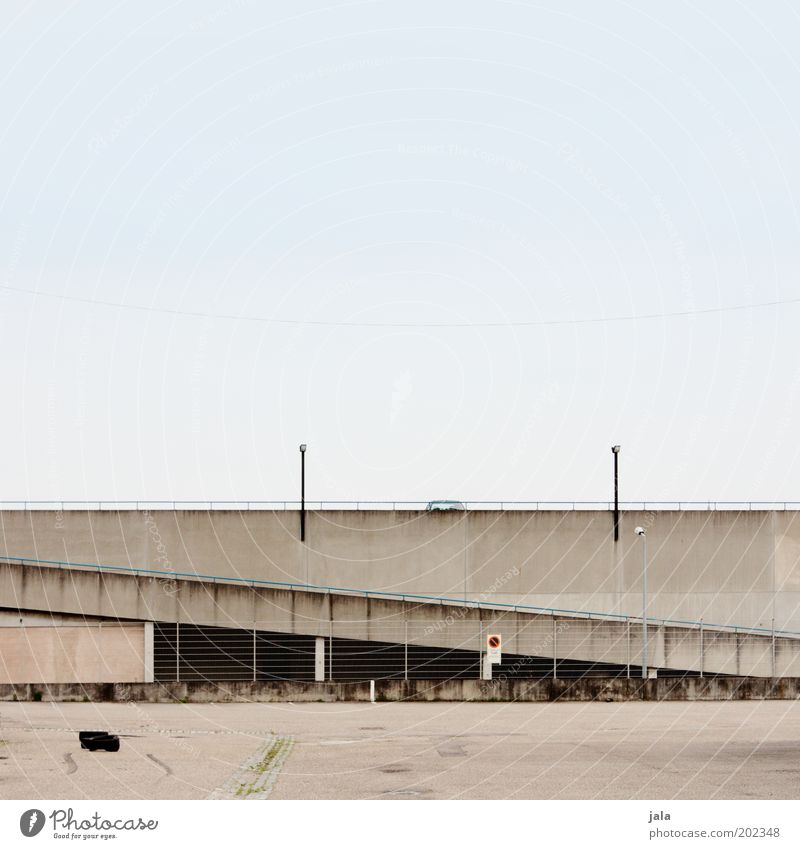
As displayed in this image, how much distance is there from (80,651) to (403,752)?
29.5 m

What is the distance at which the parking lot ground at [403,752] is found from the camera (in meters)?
16.4

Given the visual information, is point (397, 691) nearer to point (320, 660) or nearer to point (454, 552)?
point (320, 660)

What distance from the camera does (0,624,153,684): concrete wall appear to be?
4788 cm

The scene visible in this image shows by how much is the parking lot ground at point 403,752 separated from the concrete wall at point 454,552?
27.6 meters

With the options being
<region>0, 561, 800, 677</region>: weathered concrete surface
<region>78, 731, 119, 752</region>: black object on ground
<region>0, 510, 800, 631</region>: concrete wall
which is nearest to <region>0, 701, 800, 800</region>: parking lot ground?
<region>78, 731, 119, 752</region>: black object on ground

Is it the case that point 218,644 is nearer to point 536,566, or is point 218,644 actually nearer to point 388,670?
point 388,670

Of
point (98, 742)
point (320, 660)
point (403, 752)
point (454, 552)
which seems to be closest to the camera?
point (98, 742)

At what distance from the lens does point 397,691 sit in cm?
3406

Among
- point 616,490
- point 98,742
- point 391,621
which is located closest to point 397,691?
point 391,621

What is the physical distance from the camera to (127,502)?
6019cm

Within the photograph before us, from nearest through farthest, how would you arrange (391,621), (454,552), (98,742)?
(98,742), (391,621), (454,552)

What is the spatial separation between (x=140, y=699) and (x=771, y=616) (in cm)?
3531

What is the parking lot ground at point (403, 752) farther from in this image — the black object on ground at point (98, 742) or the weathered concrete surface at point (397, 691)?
the weathered concrete surface at point (397, 691)
